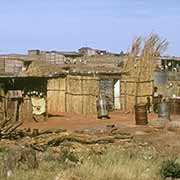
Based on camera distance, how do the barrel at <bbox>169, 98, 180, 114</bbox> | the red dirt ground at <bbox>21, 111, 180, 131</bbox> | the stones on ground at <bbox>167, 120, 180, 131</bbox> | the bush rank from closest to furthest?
the bush < the stones on ground at <bbox>167, 120, 180, 131</bbox> < the red dirt ground at <bbox>21, 111, 180, 131</bbox> < the barrel at <bbox>169, 98, 180, 114</bbox>

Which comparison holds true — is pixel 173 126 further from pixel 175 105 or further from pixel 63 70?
pixel 63 70

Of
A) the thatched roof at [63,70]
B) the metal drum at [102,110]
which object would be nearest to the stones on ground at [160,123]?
the metal drum at [102,110]

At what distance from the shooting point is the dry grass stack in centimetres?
3616

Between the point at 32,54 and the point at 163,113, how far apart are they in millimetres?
27986

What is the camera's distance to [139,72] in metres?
36.2

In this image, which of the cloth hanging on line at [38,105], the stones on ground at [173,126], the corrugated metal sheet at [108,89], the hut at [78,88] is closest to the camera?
the stones on ground at [173,126]

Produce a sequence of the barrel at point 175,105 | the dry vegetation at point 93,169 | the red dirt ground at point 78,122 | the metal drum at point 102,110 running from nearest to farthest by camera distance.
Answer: the dry vegetation at point 93,169 → the red dirt ground at point 78,122 → the metal drum at point 102,110 → the barrel at point 175,105

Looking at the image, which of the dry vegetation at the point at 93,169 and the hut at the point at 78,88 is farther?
the hut at the point at 78,88

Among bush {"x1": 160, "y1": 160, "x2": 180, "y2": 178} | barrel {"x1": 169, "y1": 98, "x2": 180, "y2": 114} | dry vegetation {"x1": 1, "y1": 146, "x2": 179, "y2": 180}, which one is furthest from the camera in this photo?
barrel {"x1": 169, "y1": 98, "x2": 180, "y2": 114}

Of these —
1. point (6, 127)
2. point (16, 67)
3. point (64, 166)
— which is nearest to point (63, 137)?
point (6, 127)

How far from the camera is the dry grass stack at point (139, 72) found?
36.2 metres

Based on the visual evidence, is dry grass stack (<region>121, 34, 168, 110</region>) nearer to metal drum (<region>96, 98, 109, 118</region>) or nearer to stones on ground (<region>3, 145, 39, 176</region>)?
metal drum (<region>96, 98, 109, 118</region>)

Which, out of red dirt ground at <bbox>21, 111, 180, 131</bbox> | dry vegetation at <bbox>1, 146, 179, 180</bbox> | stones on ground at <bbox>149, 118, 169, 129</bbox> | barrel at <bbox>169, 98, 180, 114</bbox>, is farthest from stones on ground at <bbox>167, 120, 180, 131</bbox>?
dry vegetation at <bbox>1, 146, 179, 180</bbox>

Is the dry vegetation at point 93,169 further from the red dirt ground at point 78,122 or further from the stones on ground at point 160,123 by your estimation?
the red dirt ground at point 78,122
